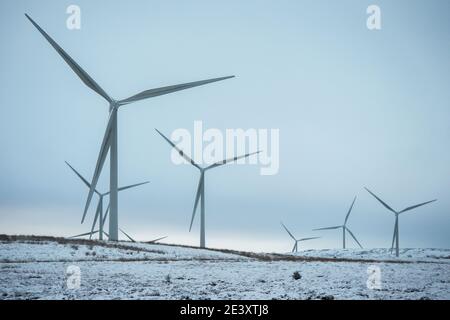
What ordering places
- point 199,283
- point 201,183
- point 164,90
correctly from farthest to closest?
point 201,183 → point 164,90 → point 199,283

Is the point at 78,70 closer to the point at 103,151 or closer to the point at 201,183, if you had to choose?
the point at 103,151

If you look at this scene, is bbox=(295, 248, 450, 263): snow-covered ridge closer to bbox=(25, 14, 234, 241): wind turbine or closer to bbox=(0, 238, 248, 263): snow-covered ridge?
bbox=(25, 14, 234, 241): wind turbine

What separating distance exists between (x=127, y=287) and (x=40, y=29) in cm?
3673

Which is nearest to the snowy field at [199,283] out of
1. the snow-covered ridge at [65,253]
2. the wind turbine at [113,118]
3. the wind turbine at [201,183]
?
the snow-covered ridge at [65,253]

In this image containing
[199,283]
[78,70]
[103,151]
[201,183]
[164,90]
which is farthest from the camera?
[201,183]

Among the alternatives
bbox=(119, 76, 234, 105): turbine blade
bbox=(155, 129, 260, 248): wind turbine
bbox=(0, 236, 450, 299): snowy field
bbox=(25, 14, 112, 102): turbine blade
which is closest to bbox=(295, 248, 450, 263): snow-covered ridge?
bbox=(155, 129, 260, 248): wind turbine

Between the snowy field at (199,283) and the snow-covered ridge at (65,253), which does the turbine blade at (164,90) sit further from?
the snowy field at (199,283)

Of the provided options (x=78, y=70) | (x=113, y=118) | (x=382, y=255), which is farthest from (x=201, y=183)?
(x=382, y=255)

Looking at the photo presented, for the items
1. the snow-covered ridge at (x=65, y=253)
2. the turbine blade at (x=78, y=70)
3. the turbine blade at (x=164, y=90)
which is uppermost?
the turbine blade at (x=78, y=70)

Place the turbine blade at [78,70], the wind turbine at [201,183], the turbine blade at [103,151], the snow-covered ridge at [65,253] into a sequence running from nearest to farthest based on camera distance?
1. the snow-covered ridge at [65,253]
2. the turbine blade at [103,151]
3. the turbine blade at [78,70]
4. the wind turbine at [201,183]
